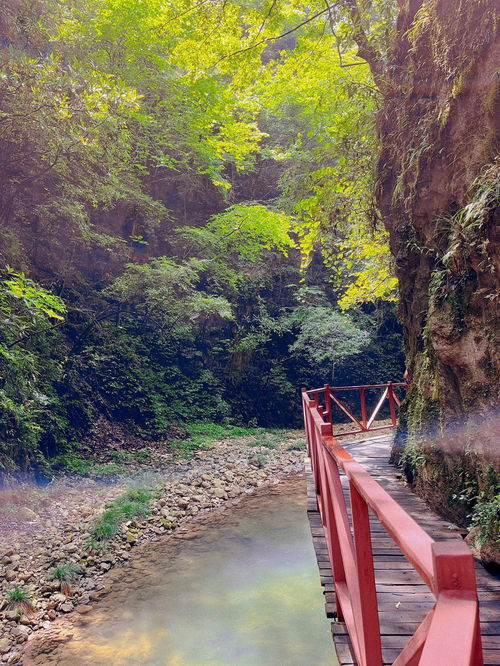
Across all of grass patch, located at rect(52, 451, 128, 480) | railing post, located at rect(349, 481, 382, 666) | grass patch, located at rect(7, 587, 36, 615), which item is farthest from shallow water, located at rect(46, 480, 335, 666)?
railing post, located at rect(349, 481, 382, 666)

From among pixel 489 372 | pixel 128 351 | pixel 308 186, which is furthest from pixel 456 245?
pixel 128 351

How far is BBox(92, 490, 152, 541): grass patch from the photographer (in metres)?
6.51

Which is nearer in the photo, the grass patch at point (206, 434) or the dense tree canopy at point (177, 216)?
the dense tree canopy at point (177, 216)

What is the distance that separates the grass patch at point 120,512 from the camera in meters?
6.51

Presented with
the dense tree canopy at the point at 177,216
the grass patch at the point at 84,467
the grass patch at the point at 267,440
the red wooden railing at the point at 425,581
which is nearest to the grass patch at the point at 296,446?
the grass patch at the point at 267,440

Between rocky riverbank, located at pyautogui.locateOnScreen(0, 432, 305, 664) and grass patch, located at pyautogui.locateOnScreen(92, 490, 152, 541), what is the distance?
83mm

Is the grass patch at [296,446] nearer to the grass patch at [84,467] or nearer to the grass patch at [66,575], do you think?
the grass patch at [84,467]

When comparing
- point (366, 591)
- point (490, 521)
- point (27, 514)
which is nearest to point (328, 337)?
point (27, 514)

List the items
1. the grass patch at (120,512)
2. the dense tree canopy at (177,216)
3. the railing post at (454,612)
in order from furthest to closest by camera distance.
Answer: the grass patch at (120,512)
the dense tree canopy at (177,216)
the railing post at (454,612)

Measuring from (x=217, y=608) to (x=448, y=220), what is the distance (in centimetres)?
489

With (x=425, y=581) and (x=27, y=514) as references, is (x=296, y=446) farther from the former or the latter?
(x=425, y=581)

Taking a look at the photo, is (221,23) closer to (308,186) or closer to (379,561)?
(308,186)

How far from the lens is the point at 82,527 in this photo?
6652 millimetres

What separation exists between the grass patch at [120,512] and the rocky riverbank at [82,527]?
83 mm
